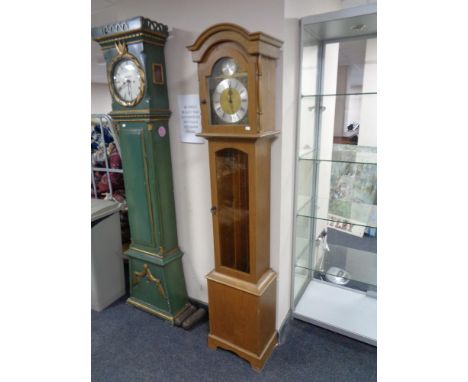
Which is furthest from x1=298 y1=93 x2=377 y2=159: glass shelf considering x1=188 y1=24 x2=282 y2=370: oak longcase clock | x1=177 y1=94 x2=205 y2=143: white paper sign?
x1=177 y1=94 x2=205 y2=143: white paper sign

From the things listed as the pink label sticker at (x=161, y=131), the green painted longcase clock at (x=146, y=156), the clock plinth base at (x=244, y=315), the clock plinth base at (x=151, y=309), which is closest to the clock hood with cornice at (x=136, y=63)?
the green painted longcase clock at (x=146, y=156)

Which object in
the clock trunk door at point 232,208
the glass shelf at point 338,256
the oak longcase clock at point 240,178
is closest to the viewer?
the oak longcase clock at point 240,178

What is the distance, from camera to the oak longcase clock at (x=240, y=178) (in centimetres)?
131

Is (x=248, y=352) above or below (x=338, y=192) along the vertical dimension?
below

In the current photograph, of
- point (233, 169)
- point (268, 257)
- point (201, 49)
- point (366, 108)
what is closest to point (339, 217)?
point (268, 257)

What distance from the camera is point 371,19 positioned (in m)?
1.38

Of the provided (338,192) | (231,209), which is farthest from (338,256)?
(231,209)

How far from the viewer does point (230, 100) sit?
1393 mm

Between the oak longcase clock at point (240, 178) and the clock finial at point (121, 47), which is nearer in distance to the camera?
the oak longcase clock at point (240, 178)

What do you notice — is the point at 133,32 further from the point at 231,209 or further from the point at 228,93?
the point at 231,209

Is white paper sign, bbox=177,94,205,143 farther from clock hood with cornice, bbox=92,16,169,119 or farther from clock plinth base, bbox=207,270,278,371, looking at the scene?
clock plinth base, bbox=207,270,278,371

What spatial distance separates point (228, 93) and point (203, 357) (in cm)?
156

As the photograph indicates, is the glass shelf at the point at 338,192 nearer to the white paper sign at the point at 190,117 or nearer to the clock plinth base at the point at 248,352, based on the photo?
the white paper sign at the point at 190,117

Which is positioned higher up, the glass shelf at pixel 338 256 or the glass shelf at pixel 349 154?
the glass shelf at pixel 349 154
